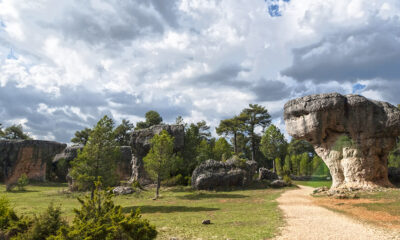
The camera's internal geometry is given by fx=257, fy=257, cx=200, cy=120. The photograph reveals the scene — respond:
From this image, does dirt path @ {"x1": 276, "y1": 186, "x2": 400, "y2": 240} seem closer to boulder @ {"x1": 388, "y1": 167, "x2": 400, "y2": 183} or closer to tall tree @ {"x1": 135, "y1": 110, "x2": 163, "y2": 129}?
boulder @ {"x1": 388, "y1": 167, "x2": 400, "y2": 183}

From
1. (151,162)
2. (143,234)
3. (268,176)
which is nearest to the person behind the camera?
(143,234)

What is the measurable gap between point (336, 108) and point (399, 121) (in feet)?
20.0

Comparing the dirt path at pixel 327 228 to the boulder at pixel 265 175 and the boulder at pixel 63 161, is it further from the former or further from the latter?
the boulder at pixel 63 161

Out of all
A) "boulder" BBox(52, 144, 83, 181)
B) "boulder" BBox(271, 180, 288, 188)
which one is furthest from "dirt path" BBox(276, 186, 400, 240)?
"boulder" BBox(52, 144, 83, 181)

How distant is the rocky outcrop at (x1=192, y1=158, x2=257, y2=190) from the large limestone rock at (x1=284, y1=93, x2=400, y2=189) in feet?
37.3

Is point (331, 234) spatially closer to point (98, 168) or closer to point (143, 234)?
point (143, 234)

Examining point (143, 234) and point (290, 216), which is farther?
point (290, 216)

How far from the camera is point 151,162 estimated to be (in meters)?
29.5

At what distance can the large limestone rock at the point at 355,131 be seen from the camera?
85.6 ft

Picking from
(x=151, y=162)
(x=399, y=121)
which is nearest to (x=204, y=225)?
(x=151, y=162)

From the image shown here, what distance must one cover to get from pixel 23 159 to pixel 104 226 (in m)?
52.4

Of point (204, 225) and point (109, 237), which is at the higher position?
point (109, 237)

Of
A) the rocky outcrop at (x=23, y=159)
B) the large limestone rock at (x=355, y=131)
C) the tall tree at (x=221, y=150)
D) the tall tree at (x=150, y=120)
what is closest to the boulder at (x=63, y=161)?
the rocky outcrop at (x=23, y=159)

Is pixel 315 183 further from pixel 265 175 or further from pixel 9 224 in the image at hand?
pixel 9 224
